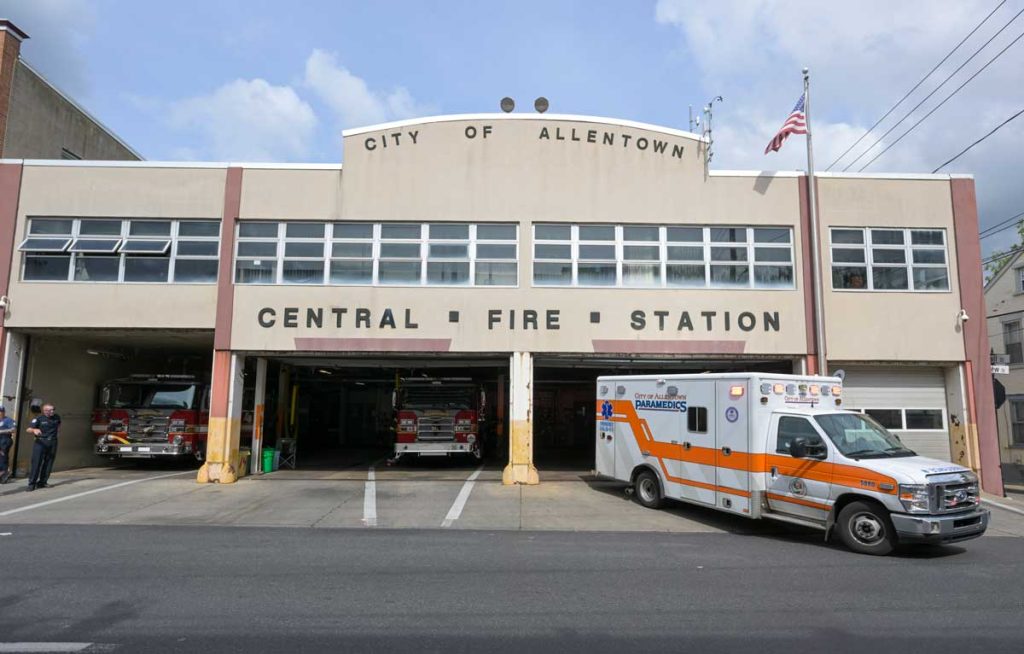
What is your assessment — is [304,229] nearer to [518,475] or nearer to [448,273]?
[448,273]

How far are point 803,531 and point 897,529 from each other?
2357mm

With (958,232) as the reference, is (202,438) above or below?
below

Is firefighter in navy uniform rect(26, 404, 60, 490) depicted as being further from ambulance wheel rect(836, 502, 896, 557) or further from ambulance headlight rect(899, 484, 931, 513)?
ambulance headlight rect(899, 484, 931, 513)

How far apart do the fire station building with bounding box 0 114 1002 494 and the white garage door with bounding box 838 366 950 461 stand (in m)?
0.05

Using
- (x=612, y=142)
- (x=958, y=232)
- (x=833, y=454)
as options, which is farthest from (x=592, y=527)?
(x=958, y=232)

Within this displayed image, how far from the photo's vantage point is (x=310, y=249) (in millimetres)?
16125

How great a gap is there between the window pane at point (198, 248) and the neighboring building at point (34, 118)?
21.2ft

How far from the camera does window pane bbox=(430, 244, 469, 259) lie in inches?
631

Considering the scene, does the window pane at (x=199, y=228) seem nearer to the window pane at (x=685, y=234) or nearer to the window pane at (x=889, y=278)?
the window pane at (x=685, y=234)

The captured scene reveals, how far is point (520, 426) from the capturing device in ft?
50.4

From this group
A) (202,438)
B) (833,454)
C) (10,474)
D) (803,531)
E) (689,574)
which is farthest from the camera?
(202,438)

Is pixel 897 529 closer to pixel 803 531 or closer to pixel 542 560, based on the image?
pixel 803 531

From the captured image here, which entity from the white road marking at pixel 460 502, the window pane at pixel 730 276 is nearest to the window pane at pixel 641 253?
the window pane at pixel 730 276

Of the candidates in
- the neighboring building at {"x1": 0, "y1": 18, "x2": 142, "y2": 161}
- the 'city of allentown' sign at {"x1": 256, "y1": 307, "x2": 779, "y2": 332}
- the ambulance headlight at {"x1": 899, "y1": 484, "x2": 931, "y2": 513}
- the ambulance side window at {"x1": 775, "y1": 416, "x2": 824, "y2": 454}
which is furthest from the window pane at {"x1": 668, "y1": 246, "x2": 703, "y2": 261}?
the neighboring building at {"x1": 0, "y1": 18, "x2": 142, "y2": 161}
